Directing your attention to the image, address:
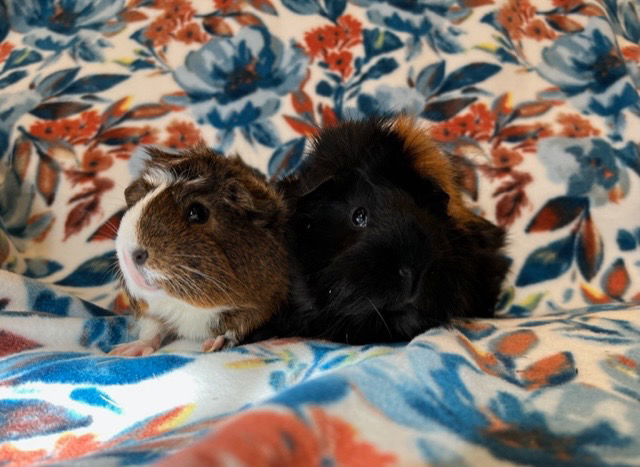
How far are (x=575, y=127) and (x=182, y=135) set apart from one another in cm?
104

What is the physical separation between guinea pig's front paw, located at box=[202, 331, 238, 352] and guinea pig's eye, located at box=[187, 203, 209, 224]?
0.21 m

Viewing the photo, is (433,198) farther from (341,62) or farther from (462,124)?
(341,62)

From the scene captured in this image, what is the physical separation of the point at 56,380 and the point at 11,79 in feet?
3.73

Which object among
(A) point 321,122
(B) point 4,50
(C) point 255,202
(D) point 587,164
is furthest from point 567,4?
Result: (B) point 4,50

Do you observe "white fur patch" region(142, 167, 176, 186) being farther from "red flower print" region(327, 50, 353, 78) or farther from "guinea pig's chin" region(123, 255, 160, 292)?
"red flower print" region(327, 50, 353, 78)

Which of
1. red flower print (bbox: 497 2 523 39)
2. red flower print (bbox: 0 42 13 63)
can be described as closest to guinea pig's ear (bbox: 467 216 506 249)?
red flower print (bbox: 497 2 523 39)

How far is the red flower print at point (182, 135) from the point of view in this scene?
1.69 metres

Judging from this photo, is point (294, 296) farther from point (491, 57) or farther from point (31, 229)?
point (491, 57)

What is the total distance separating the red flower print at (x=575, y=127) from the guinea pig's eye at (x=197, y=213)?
3.52 feet

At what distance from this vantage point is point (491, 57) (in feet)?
5.92

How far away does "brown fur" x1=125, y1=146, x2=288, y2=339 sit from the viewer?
3.40 feet

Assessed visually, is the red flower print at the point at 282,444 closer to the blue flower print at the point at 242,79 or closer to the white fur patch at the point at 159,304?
the white fur patch at the point at 159,304

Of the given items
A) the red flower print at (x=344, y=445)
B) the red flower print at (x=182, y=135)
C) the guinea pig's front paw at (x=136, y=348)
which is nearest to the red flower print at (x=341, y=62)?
the red flower print at (x=182, y=135)

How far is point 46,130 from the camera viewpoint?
1.67 m
